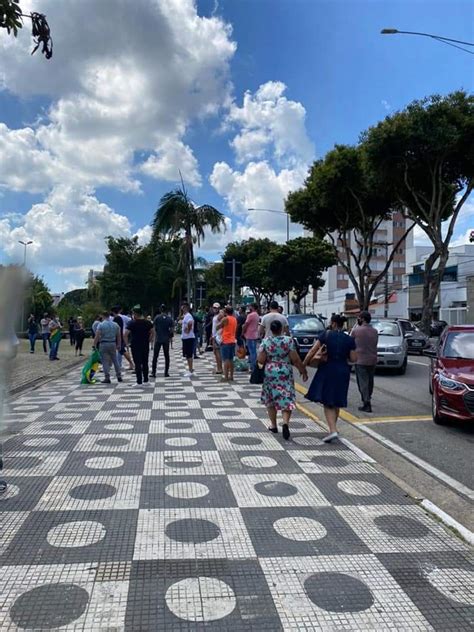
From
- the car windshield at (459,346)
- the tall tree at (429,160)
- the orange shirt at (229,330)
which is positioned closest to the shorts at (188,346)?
the orange shirt at (229,330)

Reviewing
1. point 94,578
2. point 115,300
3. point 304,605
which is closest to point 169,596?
point 94,578

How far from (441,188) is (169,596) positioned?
83.1 ft

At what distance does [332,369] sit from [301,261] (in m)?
38.7

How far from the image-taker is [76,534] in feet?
13.9

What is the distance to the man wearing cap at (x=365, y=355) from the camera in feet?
30.9

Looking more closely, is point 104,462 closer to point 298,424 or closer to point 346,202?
point 298,424

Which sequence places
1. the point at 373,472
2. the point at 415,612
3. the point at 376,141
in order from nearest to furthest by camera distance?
the point at 415,612 → the point at 373,472 → the point at 376,141

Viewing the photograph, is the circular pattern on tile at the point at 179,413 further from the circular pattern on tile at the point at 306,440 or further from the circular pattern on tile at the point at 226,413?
the circular pattern on tile at the point at 306,440

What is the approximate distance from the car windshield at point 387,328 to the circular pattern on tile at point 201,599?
13669 millimetres

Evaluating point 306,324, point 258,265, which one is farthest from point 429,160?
point 258,265

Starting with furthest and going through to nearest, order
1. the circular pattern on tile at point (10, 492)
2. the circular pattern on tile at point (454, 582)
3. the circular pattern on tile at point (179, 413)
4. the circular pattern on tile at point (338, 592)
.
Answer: the circular pattern on tile at point (179, 413)
the circular pattern on tile at point (10, 492)
the circular pattern on tile at point (454, 582)
the circular pattern on tile at point (338, 592)

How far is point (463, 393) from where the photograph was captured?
7.85 meters

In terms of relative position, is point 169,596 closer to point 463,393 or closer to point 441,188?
point 463,393

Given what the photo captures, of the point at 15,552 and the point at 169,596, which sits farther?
the point at 15,552
